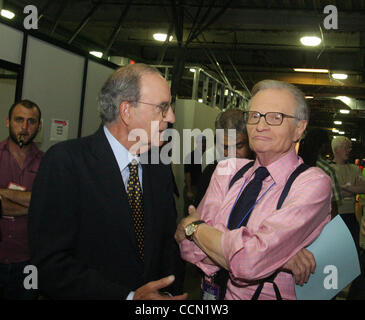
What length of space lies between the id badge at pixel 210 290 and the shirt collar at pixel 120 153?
602mm

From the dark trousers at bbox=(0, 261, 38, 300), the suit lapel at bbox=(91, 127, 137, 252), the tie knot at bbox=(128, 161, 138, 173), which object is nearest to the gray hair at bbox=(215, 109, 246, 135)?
the tie knot at bbox=(128, 161, 138, 173)

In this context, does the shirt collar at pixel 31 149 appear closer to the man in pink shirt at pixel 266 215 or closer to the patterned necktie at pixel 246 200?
the man in pink shirt at pixel 266 215

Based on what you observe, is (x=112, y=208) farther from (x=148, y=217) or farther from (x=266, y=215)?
(x=266, y=215)

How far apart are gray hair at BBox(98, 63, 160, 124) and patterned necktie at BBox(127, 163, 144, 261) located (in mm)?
242

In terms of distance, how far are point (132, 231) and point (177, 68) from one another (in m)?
4.97

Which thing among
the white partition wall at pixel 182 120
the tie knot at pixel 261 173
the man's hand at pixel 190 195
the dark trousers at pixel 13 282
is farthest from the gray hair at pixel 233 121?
the white partition wall at pixel 182 120

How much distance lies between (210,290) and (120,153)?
0.68 m

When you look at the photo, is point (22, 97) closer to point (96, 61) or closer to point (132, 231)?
point (96, 61)

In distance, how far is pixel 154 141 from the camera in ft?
5.52

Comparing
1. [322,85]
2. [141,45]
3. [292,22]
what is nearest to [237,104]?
[322,85]

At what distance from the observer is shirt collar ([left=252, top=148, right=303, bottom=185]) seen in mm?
1605

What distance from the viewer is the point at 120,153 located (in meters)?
1.63

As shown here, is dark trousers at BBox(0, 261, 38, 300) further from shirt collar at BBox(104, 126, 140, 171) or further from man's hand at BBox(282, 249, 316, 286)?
man's hand at BBox(282, 249, 316, 286)

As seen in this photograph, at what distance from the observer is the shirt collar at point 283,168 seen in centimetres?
161
